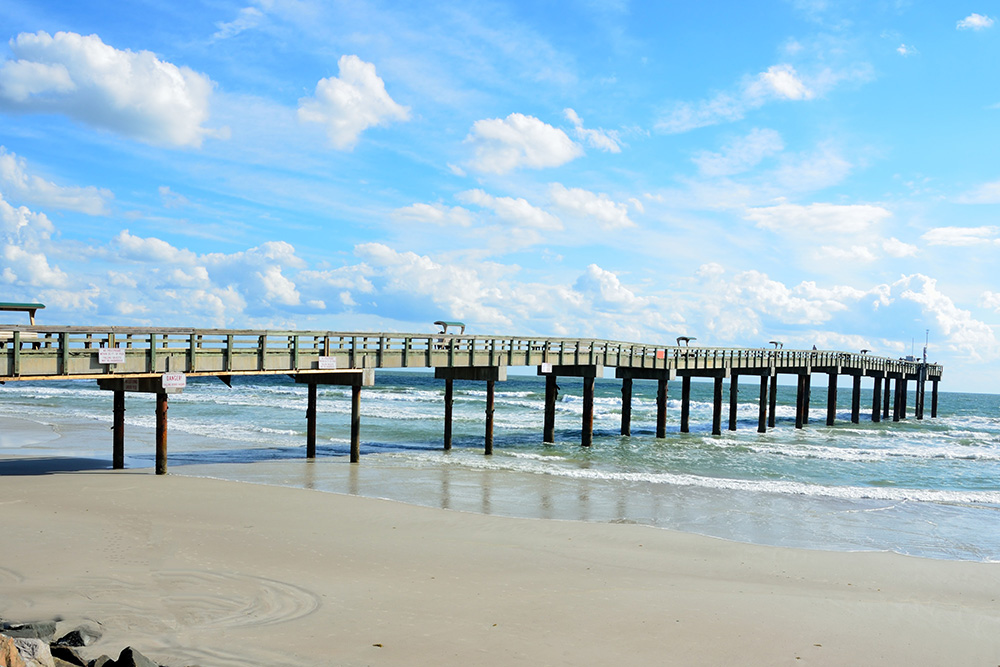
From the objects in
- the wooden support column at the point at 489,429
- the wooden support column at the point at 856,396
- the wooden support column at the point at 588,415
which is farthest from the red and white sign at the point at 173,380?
the wooden support column at the point at 856,396

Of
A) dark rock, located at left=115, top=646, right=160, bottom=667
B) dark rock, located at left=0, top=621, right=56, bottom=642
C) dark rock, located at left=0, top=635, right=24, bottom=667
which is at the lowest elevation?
dark rock, located at left=0, top=621, right=56, bottom=642

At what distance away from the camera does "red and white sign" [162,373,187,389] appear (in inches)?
664

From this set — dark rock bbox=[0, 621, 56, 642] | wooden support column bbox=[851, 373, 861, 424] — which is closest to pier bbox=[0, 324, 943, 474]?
dark rock bbox=[0, 621, 56, 642]

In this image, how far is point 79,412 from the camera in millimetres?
39938

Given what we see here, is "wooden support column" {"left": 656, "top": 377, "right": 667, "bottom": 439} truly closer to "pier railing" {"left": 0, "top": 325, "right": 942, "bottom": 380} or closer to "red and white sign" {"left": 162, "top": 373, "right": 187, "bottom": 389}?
"pier railing" {"left": 0, "top": 325, "right": 942, "bottom": 380}

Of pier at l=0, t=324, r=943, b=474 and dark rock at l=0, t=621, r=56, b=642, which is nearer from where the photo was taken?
dark rock at l=0, t=621, r=56, b=642

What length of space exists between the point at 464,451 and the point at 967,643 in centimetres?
1967

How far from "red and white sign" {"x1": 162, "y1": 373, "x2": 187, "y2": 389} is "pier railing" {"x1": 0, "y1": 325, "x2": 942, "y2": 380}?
0.55 feet

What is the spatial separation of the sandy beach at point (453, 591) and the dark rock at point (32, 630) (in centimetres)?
50

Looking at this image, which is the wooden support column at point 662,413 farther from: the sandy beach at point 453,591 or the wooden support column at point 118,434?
the wooden support column at point 118,434

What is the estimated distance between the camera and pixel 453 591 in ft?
30.7

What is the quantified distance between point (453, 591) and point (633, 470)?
14388 millimetres

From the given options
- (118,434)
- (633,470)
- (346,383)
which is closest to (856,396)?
(633,470)

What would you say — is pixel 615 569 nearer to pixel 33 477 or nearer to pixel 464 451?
pixel 33 477
